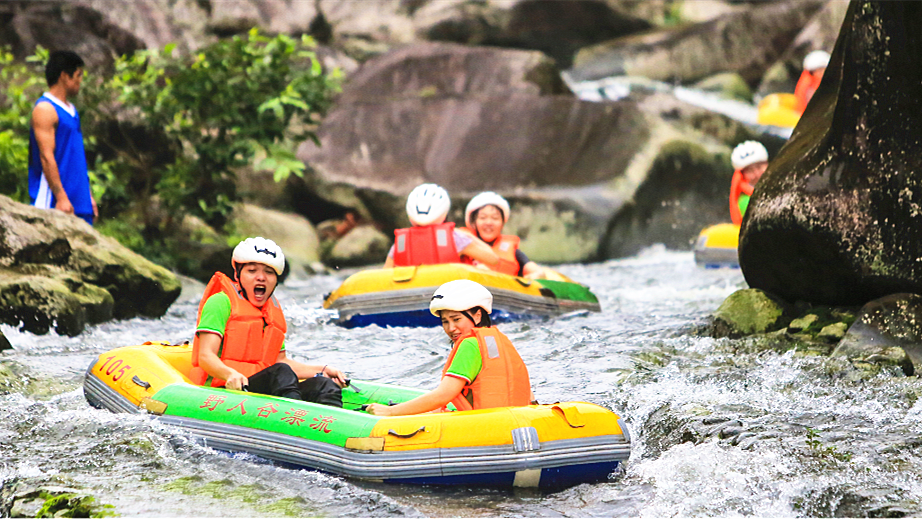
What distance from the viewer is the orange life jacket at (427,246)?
9266 mm

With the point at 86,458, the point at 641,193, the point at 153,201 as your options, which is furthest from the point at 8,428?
the point at 641,193

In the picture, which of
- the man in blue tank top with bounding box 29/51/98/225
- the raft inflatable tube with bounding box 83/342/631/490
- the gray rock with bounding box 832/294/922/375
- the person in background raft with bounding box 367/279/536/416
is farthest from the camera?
the man in blue tank top with bounding box 29/51/98/225

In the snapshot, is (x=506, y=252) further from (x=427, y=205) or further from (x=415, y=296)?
(x=415, y=296)

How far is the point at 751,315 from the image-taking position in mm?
7746

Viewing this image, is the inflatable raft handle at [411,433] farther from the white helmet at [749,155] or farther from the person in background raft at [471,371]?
the white helmet at [749,155]

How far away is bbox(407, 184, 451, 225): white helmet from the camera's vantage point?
30.6 ft

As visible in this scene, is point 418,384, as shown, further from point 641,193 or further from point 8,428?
point 641,193

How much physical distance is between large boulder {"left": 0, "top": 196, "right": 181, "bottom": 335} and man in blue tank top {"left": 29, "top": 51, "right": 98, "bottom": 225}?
20 centimetres

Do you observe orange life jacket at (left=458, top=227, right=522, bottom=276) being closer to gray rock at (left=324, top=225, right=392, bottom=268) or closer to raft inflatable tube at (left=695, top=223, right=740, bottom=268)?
raft inflatable tube at (left=695, top=223, right=740, bottom=268)

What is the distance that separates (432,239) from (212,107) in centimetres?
385

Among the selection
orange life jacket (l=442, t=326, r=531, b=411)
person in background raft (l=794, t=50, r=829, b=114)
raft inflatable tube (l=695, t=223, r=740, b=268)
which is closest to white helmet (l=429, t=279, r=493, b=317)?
orange life jacket (l=442, t=326, r=531, b=411)

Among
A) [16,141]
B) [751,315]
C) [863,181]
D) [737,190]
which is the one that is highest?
[16,141]

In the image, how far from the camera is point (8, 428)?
564 centimetres

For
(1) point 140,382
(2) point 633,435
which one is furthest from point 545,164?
(1) point 140,382
